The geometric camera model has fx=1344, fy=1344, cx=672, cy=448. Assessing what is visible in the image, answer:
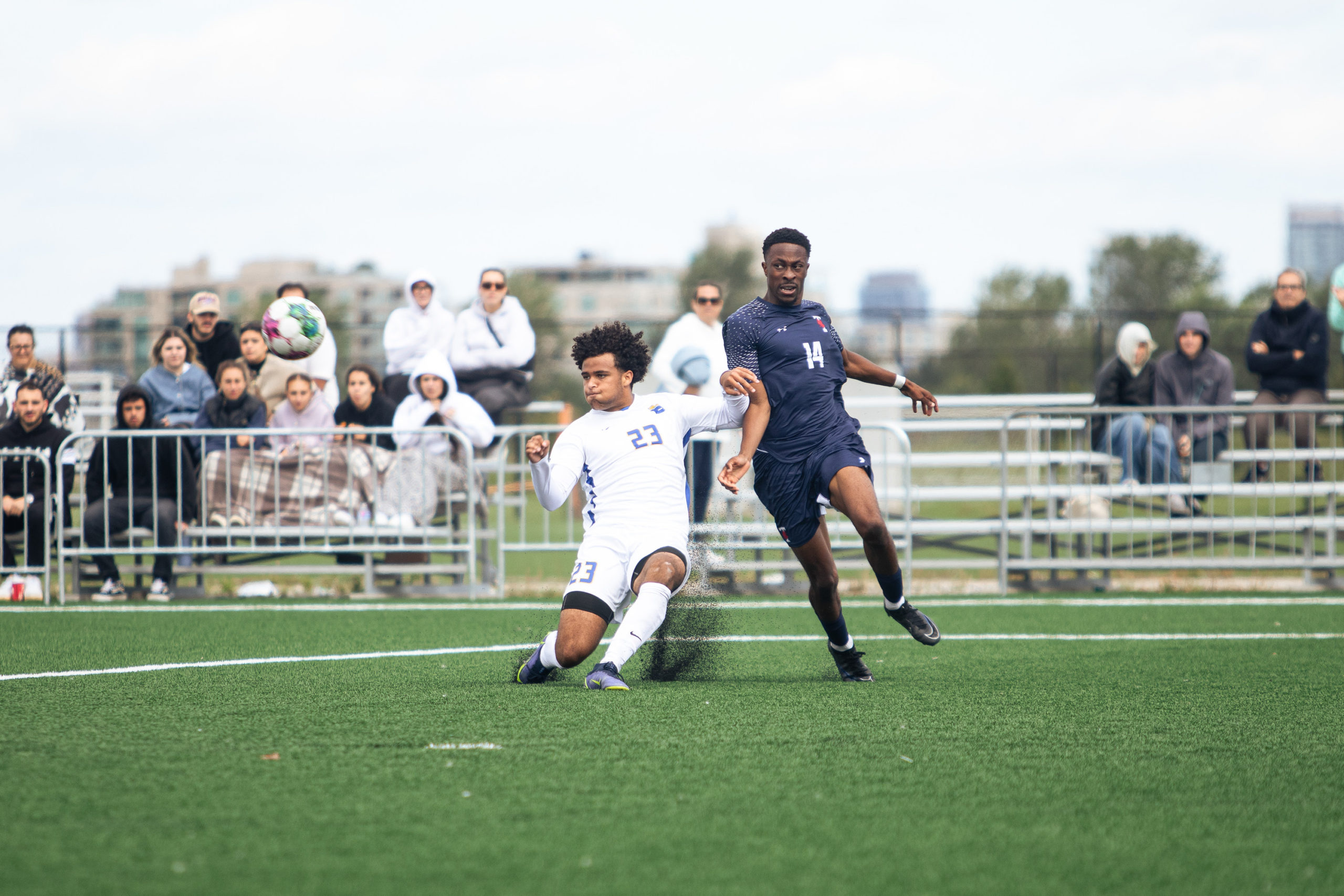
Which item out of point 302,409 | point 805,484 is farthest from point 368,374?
point 805,484

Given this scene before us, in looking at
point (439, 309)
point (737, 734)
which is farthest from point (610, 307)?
point (737, 734)

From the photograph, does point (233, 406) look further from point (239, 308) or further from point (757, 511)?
point (239, 308)

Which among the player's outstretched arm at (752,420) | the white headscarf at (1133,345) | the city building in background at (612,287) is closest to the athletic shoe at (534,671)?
the player's outstretched arm at (752,420)

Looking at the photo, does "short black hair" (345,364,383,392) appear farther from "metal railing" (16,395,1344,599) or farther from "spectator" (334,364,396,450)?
"metal railing" (16,395,1344,599)

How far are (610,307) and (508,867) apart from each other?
128514 millimetres

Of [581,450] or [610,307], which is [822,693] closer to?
[581,450]

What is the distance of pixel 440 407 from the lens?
1106 centimetres

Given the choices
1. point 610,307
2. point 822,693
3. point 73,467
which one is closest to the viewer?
point 822,693

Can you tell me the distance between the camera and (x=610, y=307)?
130625mm

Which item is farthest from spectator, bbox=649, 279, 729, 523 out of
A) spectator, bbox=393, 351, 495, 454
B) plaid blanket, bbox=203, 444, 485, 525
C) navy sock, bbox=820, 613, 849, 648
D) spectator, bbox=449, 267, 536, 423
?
navy sock, bbox=820, 613, 849, 648

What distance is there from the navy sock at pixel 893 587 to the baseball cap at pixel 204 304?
25.1 feet

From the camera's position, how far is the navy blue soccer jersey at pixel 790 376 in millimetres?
6250

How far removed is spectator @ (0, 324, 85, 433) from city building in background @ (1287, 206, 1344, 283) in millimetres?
104544

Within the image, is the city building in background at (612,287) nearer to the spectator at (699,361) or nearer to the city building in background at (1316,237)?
the city building in background at (1316,237)
